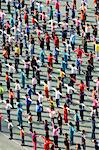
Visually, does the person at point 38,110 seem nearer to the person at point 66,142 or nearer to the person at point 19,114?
the person at point 19,114

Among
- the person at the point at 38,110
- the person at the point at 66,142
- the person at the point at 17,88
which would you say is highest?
the person at the point at 17,88

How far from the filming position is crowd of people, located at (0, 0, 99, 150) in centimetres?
3566

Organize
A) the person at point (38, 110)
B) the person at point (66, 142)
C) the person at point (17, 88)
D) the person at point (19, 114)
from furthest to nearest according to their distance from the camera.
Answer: the person at point (17, 88) < the person at point (38, 110) < the person at point (19, 114) < the person at point (66, 142)

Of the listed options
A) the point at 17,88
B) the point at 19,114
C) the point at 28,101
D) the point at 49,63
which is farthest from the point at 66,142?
the point at 49,63

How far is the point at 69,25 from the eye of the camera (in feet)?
150

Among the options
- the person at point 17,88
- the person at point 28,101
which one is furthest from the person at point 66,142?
the person at point 17,88

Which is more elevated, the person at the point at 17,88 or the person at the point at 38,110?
the person at the point at 17,88

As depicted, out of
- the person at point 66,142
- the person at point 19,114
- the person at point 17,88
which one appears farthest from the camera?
the person at point 17,88

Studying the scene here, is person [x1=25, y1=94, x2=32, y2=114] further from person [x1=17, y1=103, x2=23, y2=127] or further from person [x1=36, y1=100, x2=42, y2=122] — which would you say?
person [x1=17, y1=103, x2=23, y2=127]

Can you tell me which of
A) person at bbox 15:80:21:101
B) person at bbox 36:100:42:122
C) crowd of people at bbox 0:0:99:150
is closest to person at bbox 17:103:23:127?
crowd of people at bbox 0:0:99:150

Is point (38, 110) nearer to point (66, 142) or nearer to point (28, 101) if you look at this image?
point (28, 101)

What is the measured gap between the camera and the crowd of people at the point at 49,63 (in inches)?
1404

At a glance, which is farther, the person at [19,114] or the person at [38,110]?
the person at [38,110]

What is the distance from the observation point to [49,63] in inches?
1580
